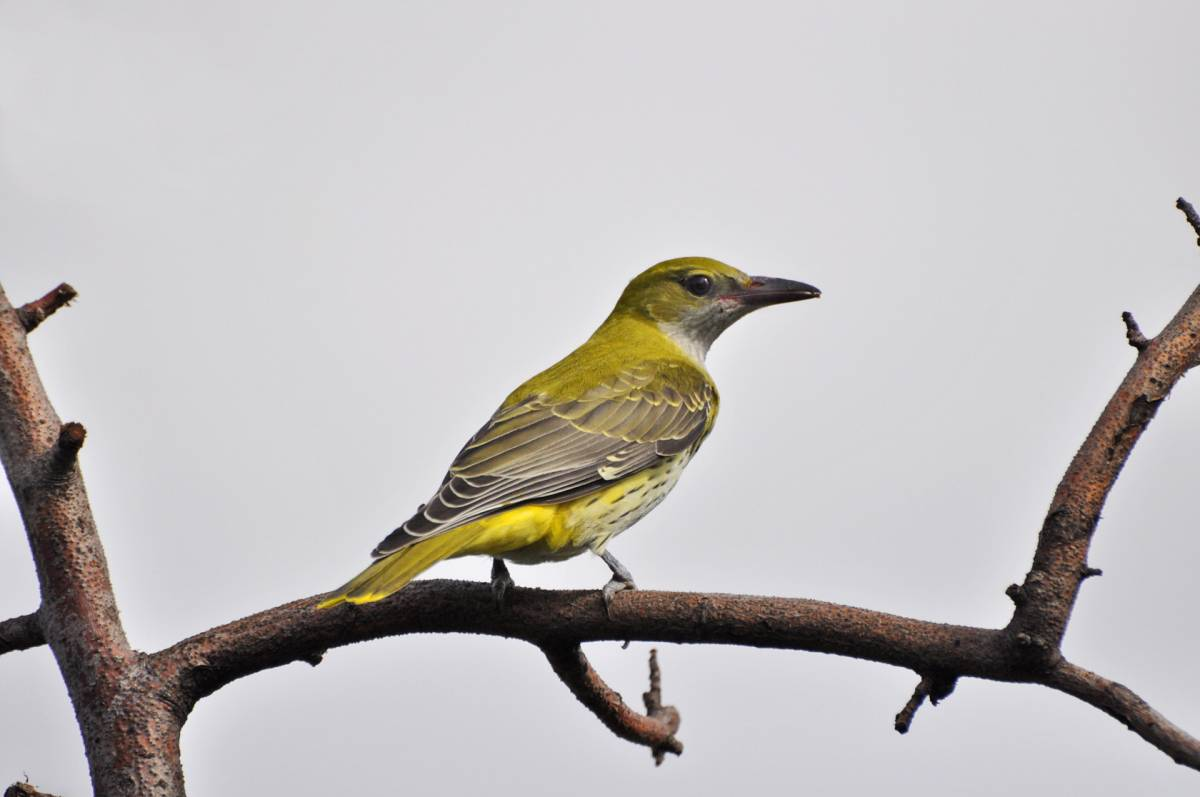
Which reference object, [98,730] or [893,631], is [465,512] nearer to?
[98,730]

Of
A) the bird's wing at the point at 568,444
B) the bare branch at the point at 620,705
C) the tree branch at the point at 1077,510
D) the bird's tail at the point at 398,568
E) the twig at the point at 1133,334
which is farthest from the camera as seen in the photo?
the bird's wing at the point at 568,444

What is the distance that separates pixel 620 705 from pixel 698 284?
2.90m

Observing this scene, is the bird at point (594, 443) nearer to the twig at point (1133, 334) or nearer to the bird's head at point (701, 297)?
the bird's head at point (701, 297)

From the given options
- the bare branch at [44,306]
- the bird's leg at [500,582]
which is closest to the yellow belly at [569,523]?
the bird's leg at [500,582]

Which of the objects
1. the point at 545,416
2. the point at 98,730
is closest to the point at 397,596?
the point at 98,730

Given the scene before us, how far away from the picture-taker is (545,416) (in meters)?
5.38

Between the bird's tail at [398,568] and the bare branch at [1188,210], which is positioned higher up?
the bare branch at [1188,210]

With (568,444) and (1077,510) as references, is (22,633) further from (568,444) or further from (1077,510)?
(1077,510)

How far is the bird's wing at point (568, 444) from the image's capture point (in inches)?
176

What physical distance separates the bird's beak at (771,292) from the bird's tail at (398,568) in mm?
2662

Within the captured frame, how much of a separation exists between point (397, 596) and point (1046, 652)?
1744 millimetres

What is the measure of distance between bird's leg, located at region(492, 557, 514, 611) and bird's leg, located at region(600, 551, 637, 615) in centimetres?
28

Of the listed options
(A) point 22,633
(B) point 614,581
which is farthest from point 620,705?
(A) point 22,633

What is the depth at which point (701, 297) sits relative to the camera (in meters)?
6.73
